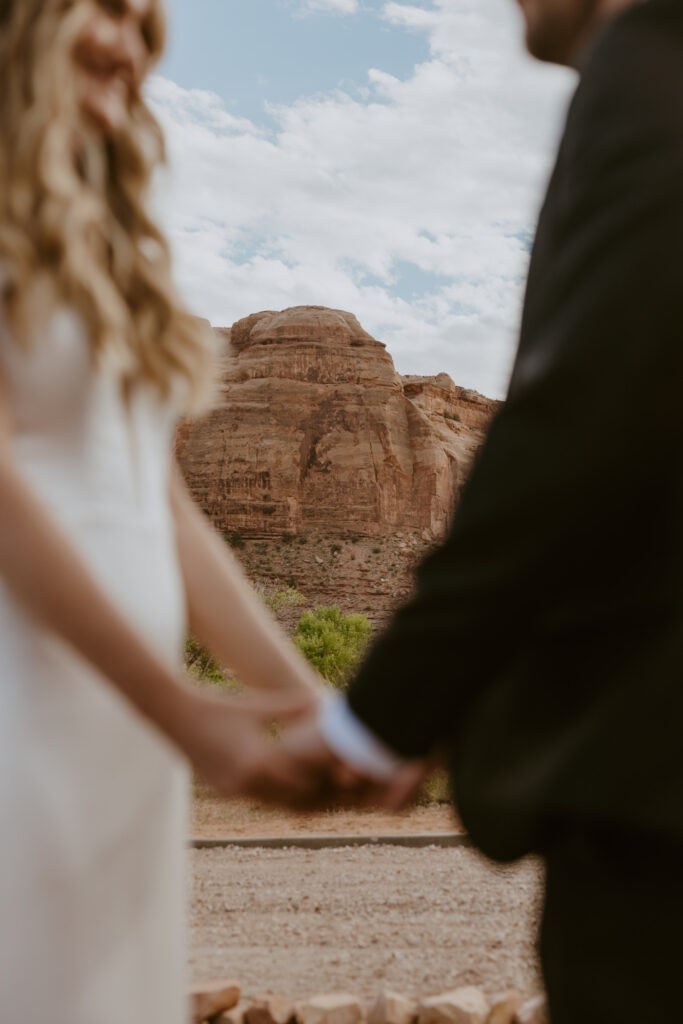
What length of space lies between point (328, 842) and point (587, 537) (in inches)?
302

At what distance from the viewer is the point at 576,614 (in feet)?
2.77

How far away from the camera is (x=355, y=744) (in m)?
1.03

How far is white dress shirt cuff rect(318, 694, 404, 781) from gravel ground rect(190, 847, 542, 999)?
3679 mm

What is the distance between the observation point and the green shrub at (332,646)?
23172 mm

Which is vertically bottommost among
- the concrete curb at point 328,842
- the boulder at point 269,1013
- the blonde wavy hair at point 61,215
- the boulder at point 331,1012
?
the concrete curb at point 328,842

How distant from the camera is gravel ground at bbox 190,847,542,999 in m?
4.72

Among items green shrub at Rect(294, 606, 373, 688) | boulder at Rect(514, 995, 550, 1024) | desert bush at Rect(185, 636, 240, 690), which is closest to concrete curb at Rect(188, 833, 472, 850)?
boulder at Rect(514, 995, 550, 1024)

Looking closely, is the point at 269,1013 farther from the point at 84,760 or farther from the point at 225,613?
the point at 84,760

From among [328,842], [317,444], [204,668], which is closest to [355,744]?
[328,842]

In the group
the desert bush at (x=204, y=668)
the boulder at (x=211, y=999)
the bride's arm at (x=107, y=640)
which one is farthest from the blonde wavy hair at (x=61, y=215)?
the desert bush at (x=204, y=668)

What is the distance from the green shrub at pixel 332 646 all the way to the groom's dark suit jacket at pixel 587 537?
1944 cm

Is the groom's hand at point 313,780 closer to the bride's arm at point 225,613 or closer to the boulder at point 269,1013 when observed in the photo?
the bride's arm at point 225,613

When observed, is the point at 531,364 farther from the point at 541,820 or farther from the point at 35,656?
the point at 35,656

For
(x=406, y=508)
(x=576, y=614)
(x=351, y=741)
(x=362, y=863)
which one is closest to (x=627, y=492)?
(x=576, y=614)
